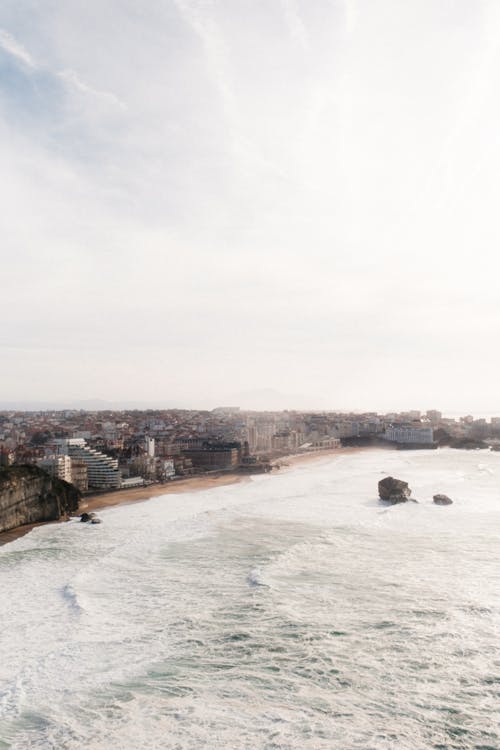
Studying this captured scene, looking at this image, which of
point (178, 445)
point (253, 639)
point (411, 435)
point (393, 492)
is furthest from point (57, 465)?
point (411, 435)

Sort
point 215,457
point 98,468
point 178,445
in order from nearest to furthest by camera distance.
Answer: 1. point 98,468
2. point 215,457
3. point 178,445

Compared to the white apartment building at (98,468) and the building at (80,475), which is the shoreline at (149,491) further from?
the building at (80,475)

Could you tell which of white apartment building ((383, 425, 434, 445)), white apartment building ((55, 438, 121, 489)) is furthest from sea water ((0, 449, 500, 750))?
white apartment building ((383, 425, 434, 445))

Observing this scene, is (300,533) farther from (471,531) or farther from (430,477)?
(430,477)

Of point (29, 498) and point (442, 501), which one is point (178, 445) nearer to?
point (29, 498)

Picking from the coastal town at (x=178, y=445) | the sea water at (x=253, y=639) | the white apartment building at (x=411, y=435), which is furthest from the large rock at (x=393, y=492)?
the white apartment building at (x=411, y=435)

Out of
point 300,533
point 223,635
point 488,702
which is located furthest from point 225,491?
point 488,702
